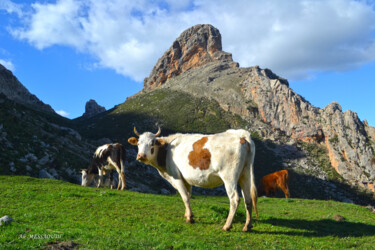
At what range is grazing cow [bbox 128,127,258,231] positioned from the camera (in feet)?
30.0

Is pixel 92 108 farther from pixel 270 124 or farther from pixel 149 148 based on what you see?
pixel 149 148

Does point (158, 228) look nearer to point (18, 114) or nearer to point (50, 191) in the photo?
point (50, 191)

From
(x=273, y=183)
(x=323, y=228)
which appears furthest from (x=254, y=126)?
(x=323, y=228)

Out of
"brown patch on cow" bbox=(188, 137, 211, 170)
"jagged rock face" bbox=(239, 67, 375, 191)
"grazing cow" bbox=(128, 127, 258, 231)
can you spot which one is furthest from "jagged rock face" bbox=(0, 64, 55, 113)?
"brown patch on cow" bbox=(188, 137, 211, 170)

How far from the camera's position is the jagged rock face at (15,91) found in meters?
77.5

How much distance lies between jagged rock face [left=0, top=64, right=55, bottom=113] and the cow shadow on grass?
264ft

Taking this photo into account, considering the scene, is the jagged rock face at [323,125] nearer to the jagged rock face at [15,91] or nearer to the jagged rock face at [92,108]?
the jagged rock face at [15,91]

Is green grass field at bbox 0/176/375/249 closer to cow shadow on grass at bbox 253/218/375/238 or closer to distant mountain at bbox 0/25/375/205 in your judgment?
cow shadow on grass at bbox 253/218/375/238

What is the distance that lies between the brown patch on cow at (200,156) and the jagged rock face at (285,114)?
67.5 metres

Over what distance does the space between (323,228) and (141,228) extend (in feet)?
23.2

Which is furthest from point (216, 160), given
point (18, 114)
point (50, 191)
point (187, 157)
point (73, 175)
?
point (18, 114)

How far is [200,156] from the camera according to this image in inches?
380

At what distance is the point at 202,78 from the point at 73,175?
82113 millimetres

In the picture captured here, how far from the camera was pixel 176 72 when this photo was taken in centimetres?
12862
